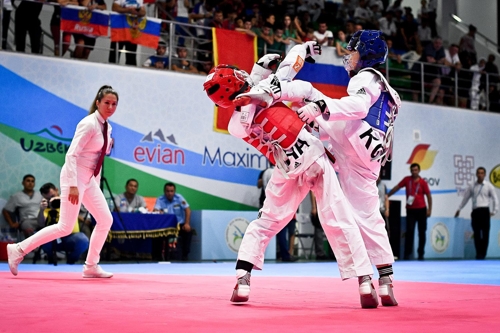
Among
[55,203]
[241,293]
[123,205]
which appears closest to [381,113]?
[241,293]

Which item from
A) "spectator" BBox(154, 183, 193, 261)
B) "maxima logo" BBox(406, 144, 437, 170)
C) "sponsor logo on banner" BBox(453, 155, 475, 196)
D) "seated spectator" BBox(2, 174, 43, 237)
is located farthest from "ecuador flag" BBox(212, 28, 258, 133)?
"sponsor logo on banner" BBox(453, 155, 475, 196)

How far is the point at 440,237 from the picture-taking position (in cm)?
1526

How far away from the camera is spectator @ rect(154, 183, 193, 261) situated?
1257 cm

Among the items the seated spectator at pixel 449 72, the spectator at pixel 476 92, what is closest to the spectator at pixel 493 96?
the spectator at pixel 476 92

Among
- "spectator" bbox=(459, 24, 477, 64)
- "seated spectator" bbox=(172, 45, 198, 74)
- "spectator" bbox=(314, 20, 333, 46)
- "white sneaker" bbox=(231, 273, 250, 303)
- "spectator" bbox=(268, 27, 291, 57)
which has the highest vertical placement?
"spectator" bbox=(459, 24, 477, 64)

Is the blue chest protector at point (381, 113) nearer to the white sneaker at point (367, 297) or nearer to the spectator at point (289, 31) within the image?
the white sneaker at point (367, 297)

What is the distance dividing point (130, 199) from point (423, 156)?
7.38 metres

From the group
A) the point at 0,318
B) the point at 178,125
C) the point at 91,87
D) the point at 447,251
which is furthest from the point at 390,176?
the point at 0,318

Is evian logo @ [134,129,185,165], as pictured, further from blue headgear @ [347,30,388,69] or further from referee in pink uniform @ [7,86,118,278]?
blue headgear @ [347,30,388,69]

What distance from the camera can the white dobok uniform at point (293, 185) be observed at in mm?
4555

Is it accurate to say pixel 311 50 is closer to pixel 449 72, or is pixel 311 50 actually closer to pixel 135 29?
pixel 135 29

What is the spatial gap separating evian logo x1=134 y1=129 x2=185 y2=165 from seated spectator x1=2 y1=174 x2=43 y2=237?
2085mm

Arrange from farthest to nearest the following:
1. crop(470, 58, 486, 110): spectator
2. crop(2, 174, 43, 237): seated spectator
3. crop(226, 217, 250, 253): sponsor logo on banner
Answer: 1. crop(470, 58, 486, 110): spectator
2. crop(226, 217, 250, 253): sponsor logo on banner
3. crop(2, 174, 43, 237): seated spectator

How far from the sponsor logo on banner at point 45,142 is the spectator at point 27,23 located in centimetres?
134
